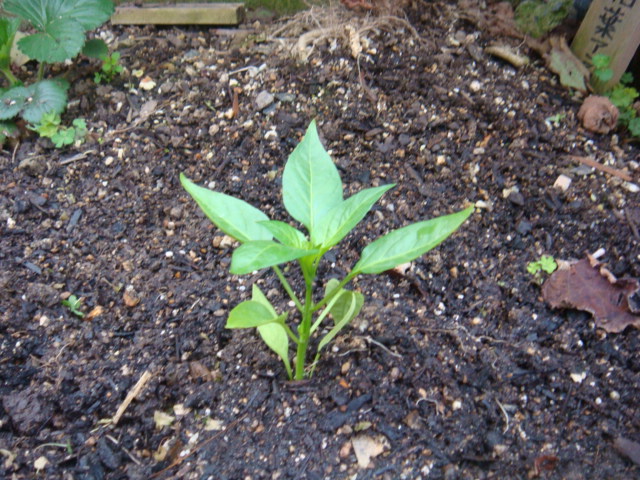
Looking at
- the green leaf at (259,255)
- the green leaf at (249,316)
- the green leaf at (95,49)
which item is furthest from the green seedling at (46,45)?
the green leaf at (259,255)

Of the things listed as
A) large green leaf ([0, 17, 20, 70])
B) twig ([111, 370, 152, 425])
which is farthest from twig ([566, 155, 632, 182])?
large green leaf ([0, 17, 20, 70])

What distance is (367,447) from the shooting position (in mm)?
1563

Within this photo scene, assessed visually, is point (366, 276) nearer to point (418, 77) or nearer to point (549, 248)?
point (549, 248)

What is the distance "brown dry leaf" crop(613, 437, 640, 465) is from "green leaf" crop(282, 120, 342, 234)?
102 centimetres

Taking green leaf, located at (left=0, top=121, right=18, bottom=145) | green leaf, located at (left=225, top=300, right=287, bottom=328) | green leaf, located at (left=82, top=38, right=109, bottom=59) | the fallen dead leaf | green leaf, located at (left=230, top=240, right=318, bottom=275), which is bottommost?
the fallen dead leaf

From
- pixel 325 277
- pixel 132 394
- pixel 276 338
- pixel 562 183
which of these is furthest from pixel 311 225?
pixel 562 183

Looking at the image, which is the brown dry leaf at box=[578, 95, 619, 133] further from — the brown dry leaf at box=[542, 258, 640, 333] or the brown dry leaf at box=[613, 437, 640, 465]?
the brown dry leaf at box=[613, 437, 640, 465]

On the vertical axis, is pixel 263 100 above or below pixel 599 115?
below

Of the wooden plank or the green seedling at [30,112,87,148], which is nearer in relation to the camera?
the green seedling at [30,112,87,148]

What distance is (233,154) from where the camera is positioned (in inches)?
87.0

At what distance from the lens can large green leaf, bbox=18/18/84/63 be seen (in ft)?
7.33

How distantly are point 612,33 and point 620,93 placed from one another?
0.25m

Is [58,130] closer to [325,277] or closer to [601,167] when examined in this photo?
[325,277]

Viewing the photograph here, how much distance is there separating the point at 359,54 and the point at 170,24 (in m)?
0.97
